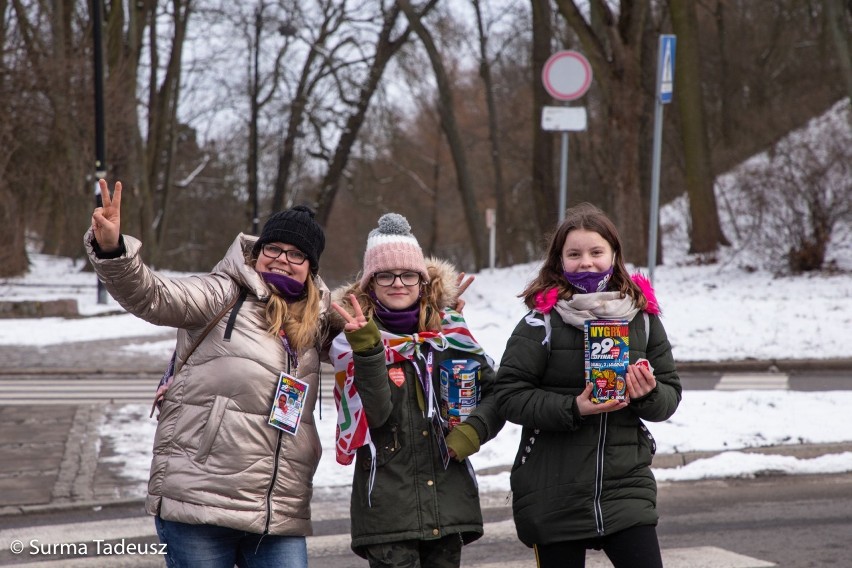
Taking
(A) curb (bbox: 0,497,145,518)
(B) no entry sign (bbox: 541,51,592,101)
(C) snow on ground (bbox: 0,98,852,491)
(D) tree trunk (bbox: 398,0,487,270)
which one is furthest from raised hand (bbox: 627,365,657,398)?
(D) tree trunk (bbox: 398,0,487,270)

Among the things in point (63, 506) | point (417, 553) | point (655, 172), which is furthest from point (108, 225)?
point (655, 172)

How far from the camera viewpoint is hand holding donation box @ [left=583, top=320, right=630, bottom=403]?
354cm

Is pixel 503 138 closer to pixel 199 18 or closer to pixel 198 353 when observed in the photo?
pixel 199 18

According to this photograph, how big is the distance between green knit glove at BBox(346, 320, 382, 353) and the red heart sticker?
0.22 metres

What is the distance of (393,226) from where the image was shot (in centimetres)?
409

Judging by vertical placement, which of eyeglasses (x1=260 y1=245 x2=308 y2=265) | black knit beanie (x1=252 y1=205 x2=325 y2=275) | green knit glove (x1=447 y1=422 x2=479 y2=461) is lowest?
green knit glove (x1=447 y1=422 x2=479 y2=461)

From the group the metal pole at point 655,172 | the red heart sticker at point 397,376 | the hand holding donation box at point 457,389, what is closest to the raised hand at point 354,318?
the red heart sticker at point 397,376

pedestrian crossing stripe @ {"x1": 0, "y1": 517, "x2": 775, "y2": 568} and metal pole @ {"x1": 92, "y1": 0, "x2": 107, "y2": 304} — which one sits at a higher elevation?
metal pole @ {"x1": 92, "y1": 0, "x2": 107, "y2": 304}

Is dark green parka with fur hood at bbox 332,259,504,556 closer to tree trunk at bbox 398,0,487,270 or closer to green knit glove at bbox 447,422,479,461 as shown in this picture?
green knit glove at bbox 447,422,479,461

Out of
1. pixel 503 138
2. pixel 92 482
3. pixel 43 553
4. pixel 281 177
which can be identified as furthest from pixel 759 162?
pixel 503 138

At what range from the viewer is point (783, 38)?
117ft

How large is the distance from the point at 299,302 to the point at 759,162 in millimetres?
14764

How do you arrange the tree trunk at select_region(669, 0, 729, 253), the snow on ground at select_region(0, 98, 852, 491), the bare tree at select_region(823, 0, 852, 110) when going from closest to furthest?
the snow on ground at select_region(0, 98, 852, 491) → the tree trunk at select_region(669, 0, 729, 253) → the bare tree at select_region(823, 0, 852, 110)

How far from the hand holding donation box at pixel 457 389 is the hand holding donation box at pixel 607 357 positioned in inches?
19.3
